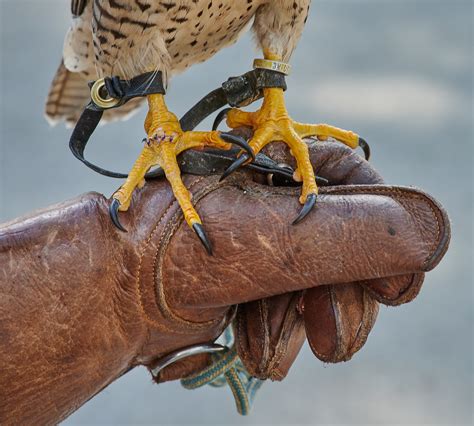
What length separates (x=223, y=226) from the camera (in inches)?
59.5

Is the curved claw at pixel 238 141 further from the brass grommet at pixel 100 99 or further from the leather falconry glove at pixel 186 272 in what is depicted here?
the brass grommet at pixel 100 99

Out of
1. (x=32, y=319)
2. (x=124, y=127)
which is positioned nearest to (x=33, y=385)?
(x=32, y=319)

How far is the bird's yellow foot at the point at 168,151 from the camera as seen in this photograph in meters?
1.52

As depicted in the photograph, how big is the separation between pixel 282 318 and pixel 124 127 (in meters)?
3.82

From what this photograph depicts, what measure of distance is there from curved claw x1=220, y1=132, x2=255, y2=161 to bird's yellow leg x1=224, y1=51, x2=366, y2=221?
69 mm

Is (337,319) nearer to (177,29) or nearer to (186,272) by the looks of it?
(186,272)

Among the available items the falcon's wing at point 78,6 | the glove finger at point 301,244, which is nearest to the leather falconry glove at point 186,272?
the glove finger at point 301,244

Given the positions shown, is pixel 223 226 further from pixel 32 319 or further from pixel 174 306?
pixel 32 319

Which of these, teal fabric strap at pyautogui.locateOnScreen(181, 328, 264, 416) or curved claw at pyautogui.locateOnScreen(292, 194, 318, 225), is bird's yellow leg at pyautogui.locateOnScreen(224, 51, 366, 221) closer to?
curved claw at pyautogui.locateOnScreen(292, 194, 318, 225)

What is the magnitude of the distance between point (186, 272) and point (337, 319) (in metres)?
0.29

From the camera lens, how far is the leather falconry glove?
1.47 metres

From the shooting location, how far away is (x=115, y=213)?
1530 millimetres

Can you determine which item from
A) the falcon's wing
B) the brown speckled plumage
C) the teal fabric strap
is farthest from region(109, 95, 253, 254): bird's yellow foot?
the falcon's wing

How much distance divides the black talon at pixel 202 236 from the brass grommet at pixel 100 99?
0.41 metres
